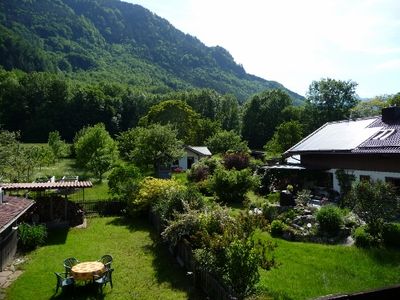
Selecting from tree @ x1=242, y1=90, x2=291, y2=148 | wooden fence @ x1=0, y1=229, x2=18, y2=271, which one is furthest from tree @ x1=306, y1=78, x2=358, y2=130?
wooden fence @ x1=0, y1=229, x2=18, y2=271

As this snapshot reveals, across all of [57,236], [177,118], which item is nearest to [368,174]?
[57,236]

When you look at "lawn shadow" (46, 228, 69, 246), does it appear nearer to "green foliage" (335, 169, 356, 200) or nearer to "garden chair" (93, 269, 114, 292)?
"garden chair" (93, 269, 114, 292)

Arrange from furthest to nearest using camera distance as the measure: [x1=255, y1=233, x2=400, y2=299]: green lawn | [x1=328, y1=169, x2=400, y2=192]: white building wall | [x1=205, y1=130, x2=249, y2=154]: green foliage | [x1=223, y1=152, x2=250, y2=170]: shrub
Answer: [x1=205, y1=130, x2=249, y2=154]: green foliage
[x1=223, y1=152, x2=250, y2=170]: shrub
[x1=328, y1=169, x2=400, y2=192]: white building wall
[x1=255, y1=233, x2=400, y2=299]: green lawn

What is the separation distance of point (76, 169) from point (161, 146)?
42.4 feet

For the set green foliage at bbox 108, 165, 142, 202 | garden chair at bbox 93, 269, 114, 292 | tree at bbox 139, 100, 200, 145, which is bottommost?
garden chair at bbox 93, 269, 114, 292

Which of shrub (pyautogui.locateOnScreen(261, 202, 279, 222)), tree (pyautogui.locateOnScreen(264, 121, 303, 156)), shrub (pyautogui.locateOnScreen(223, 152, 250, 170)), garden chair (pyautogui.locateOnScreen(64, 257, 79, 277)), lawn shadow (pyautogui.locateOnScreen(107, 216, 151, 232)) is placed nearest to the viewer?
garden chair (pyautogui.locateOnScreen(64, 257, 79, 277))

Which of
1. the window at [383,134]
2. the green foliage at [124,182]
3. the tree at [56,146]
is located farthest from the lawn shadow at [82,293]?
the tree at [56,146]

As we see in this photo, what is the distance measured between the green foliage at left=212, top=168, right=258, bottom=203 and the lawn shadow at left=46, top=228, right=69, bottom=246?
11.1 m

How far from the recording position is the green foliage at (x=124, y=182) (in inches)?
993

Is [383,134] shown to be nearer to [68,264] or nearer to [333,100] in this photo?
[68,264]

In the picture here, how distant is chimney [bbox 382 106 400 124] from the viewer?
2850cm

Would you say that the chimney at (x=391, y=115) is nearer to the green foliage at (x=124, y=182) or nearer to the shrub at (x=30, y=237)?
the green foliage at (x=124, y=182)

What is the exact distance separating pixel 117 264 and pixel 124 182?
11.8 m

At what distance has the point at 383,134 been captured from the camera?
26.7m
